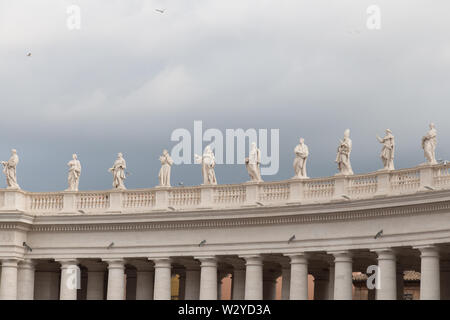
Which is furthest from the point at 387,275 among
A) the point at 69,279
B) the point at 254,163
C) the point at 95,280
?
the point at 95,280

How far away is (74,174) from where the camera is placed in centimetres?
9950

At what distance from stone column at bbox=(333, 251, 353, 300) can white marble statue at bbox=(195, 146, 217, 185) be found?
491 inches

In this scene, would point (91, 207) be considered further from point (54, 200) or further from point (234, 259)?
point (234, 259)

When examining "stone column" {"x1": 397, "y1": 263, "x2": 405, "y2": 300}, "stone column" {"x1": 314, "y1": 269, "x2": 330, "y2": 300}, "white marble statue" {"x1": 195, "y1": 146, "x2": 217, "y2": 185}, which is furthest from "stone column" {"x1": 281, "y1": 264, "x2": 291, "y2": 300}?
"white marble statue" {"x1": 195, "y1": 146, "x2": 217, "y2": 185}

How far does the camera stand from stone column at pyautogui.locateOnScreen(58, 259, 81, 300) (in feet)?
317

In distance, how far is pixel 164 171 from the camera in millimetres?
96312

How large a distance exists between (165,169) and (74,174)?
7942mm

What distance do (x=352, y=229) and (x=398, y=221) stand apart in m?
4.05

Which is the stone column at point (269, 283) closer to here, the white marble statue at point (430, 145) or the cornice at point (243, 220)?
the cornice at point (243, 220)

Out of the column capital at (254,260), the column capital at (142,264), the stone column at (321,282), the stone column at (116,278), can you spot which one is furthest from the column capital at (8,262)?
the stone column at (321,282)

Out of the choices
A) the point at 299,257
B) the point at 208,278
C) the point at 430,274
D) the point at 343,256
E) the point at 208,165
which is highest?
the point at 208,165

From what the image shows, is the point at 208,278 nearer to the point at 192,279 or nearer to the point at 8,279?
the point at 192,279

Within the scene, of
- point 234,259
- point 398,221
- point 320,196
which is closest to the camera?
point 398,221

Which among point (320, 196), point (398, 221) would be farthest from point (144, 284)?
point (398, 221)
